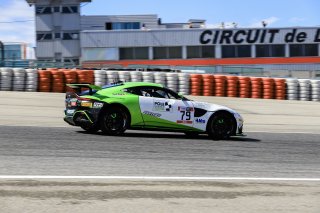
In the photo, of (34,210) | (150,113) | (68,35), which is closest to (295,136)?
(150,113)

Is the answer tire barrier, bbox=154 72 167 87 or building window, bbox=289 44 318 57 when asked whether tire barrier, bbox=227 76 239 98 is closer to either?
tire barrier, bbox=154 72 167 87

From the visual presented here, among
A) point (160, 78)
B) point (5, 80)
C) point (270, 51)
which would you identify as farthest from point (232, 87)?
point (270, 51)

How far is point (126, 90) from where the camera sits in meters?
11.8

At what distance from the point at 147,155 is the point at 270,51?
164ft

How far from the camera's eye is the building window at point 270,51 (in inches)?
2232

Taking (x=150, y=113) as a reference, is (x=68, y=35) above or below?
above

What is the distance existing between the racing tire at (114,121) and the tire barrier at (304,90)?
17.6 metres

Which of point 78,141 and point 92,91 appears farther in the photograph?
point 92,91

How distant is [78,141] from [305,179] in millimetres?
4827

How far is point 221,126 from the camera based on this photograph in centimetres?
1239

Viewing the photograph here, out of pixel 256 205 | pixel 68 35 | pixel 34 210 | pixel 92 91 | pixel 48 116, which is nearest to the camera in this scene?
pixel 34 210

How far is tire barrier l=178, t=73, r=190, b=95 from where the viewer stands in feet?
83.9

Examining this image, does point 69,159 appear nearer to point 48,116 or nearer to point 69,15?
point 48,116

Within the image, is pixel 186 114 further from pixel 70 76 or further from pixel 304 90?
pixel 304 90
